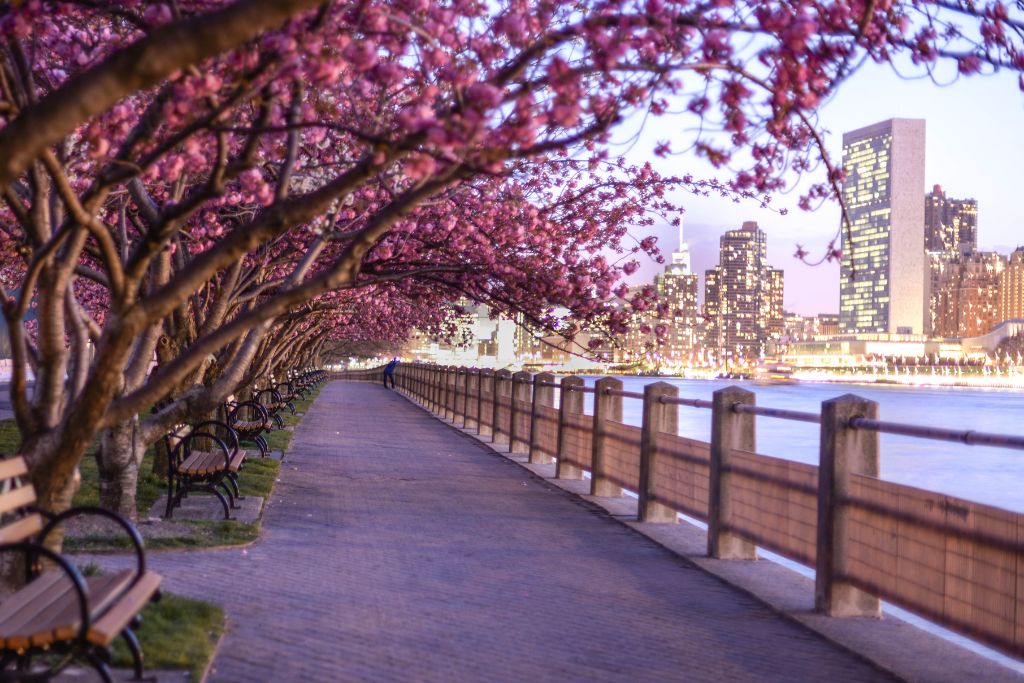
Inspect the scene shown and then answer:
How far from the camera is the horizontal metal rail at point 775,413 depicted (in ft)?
27.4

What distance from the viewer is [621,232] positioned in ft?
50.6

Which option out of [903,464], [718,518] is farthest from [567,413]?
[903,464]

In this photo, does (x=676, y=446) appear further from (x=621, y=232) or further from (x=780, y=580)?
(x=621, y=232)

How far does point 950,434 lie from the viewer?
652cm

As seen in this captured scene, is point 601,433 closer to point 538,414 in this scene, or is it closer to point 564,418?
point 564,418

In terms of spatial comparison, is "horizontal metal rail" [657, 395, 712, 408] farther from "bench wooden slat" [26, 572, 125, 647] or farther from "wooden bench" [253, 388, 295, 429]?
"wooden bench" [253, 388, 295, 429]

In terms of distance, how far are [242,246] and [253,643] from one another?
7.52 feet

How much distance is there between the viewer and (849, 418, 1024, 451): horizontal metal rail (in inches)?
231

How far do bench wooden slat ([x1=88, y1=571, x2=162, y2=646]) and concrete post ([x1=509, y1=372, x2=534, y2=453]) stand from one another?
582 inches

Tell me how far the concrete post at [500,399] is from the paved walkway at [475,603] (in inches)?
385

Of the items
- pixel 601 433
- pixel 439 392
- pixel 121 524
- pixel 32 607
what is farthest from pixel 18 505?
pixel 439 392

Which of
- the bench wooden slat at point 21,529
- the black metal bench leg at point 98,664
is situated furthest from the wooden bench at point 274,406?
the black metal bench leg at point 98,664

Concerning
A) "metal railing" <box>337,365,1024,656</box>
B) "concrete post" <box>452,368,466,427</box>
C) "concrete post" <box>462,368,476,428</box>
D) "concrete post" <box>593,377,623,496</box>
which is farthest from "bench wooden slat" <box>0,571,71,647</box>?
"concrete post" <box>452,368,466,427</box>

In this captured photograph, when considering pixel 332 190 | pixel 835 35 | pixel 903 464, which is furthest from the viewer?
pixel 903 464
